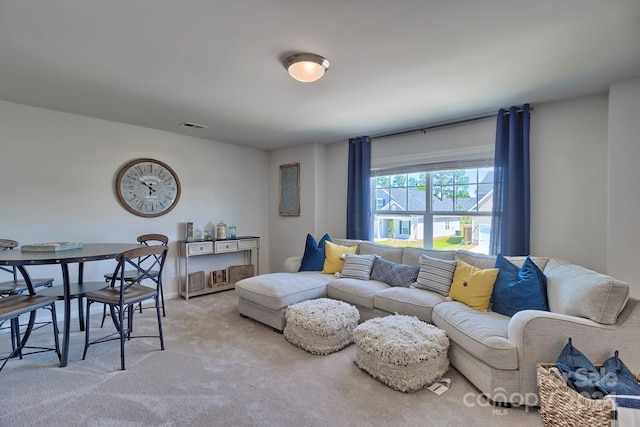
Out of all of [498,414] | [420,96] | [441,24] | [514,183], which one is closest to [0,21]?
[441,24]

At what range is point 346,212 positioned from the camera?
466 centimetres

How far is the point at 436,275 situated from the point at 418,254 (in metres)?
0.54

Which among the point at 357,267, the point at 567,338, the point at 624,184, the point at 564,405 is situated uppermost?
the point at 624,184

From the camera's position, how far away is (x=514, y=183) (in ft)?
10.1

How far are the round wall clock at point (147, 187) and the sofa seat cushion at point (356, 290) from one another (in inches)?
104

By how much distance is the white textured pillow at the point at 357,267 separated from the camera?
358 cm

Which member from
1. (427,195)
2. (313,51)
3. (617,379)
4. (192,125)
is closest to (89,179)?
(192,125)

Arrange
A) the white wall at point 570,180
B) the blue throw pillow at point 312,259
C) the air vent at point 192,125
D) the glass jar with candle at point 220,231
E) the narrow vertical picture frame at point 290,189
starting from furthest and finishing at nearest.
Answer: the narrow vertical picture frame at point 290,189, the glass jar with candle at point 220,231, the blue throw pillow at point 312,259, the air vent at point 192,125, the white wall at point 570,180

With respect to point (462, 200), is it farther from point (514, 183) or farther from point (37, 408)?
point (37, 408)

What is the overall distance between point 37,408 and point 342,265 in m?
2.96

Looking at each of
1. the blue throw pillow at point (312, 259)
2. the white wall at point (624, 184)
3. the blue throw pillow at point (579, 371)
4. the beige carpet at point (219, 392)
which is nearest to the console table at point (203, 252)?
the blue throw pillow at point (312, 259)

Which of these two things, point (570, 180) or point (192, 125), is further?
point (192, 125)

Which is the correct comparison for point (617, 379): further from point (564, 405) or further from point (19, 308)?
point (19, 308)

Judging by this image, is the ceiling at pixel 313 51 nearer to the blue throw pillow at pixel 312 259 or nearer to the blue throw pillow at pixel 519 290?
the blue throw pillow at pixel 519 290
